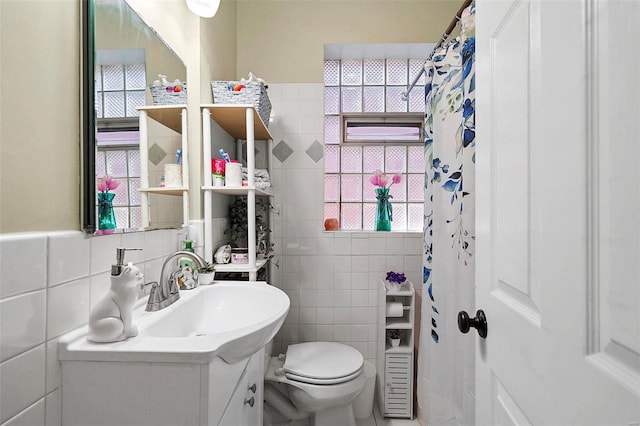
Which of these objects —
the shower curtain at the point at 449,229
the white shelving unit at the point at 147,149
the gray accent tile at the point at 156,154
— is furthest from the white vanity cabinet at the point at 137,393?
the shower curtain at the point at 449,229

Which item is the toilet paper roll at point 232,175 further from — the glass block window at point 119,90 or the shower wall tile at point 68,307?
the shower wall tile at point 68,307

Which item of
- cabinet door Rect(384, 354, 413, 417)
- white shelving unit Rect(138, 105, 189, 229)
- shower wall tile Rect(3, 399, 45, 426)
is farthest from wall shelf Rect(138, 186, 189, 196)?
cabinet door Rect(384, 354, 413, 417)

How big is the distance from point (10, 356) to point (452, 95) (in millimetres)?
1552

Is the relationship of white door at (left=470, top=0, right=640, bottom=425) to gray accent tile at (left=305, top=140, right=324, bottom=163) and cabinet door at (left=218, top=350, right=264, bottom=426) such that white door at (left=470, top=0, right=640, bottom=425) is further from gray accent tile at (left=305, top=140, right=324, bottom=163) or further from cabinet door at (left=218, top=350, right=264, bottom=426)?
gray accent tile at (left=305, top=140, right=324, bottom=163)

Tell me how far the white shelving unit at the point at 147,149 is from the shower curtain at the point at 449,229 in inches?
43.9

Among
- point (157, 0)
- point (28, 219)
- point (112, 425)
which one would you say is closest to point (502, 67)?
point (28, 219)

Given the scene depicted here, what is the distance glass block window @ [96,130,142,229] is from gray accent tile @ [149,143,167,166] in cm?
8

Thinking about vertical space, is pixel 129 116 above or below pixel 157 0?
below

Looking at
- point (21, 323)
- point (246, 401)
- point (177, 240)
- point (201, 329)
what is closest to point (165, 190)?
point (177, 240)

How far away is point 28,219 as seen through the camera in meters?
0.60

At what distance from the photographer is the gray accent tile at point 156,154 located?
110 centimetres

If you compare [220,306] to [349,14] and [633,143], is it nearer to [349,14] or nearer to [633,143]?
[633,143]

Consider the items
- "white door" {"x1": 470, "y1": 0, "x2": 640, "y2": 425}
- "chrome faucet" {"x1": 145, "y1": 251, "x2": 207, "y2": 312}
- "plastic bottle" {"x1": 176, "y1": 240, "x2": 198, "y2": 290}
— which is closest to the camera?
"white door" {"x1": 470, "y1": 0, "x2": 640, "y2": 425}

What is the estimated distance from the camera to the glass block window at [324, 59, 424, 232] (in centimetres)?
228
